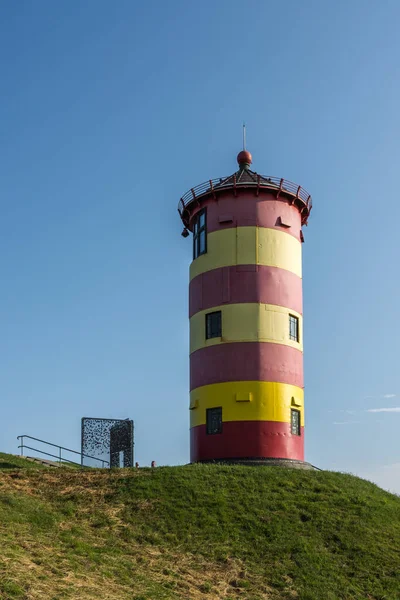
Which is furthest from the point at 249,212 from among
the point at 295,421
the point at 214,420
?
the point at 295,421

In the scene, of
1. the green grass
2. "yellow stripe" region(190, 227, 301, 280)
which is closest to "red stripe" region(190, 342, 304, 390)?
"yellow stripe" region(190, 227, 301, 280)

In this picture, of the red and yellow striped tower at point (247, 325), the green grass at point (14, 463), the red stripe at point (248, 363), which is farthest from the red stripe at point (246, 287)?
the green grass at point (14, 463)

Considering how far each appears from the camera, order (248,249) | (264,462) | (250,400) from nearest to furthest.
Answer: (264,462), (250,400), (248,249)

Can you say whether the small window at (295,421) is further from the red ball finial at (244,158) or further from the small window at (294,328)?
the red ball finial at (244,158)

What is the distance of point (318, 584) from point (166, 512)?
17.9 ft

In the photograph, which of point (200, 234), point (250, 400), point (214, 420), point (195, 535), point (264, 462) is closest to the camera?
point (195, 535)

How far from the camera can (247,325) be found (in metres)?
31.3

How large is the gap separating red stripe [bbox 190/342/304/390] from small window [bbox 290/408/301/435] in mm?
1197

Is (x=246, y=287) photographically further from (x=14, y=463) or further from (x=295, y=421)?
(x=14, y=463)

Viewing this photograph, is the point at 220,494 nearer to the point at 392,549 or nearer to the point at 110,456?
the point at 392,549

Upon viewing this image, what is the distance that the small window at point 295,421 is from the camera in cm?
3142

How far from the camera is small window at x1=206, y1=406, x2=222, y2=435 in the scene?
1216 inches

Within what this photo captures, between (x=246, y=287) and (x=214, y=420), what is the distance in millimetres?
Answer: 5795

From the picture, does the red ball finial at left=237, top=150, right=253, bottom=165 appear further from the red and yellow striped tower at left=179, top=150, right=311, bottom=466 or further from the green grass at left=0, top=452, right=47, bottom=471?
the green grass at left=0, top=452, right=47, bottom=471
